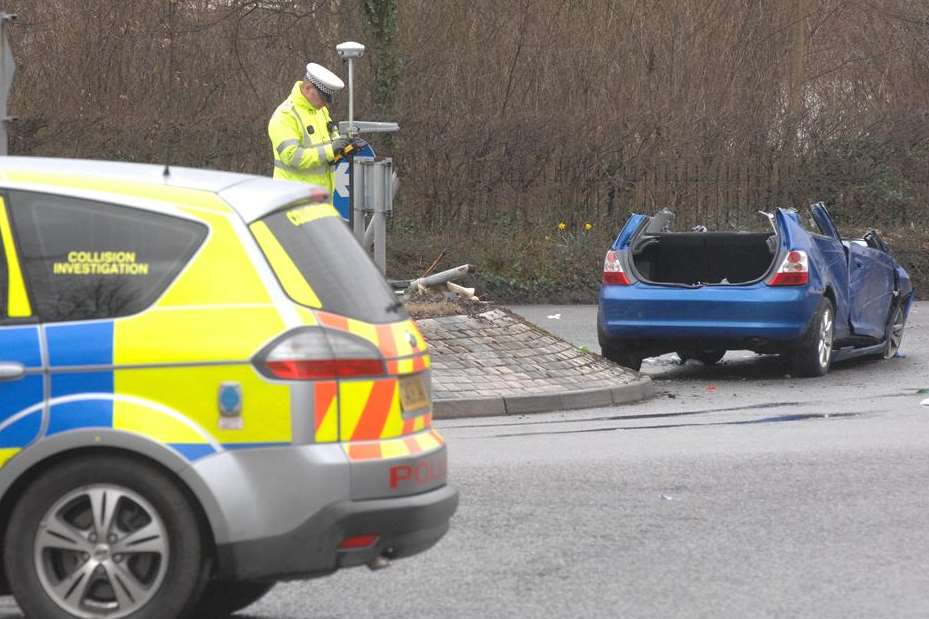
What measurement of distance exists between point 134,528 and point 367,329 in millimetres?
964

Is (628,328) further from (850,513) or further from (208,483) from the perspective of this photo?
(208,483)

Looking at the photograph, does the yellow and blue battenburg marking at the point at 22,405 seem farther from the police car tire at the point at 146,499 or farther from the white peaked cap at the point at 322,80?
the white peaked cap at the point at 322,80

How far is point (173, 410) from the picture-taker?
5422 millimetres

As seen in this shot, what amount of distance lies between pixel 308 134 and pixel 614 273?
270 cm

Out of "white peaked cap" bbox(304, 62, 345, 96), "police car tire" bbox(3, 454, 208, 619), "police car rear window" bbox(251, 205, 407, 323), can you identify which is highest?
"white peaked cap" bbox(304, 62, 345, 96)

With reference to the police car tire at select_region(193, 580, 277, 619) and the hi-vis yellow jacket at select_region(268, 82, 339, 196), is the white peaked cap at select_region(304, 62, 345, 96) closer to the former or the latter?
the hi-vis yellow jacket at select_region(268, 82, 339, 196)

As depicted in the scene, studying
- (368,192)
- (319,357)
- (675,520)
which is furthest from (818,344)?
(319,357)

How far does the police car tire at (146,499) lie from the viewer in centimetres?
542

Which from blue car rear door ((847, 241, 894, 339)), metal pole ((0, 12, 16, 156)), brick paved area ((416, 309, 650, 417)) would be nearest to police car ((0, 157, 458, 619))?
brick paved area ((416, 309, 650, 417))

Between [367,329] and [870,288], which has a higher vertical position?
[367,329]

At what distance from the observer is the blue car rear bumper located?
543 inches

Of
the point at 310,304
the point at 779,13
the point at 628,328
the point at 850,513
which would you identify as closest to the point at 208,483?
the point at 310,304

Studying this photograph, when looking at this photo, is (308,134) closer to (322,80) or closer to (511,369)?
(322,80)

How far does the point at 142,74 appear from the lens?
28312mm
